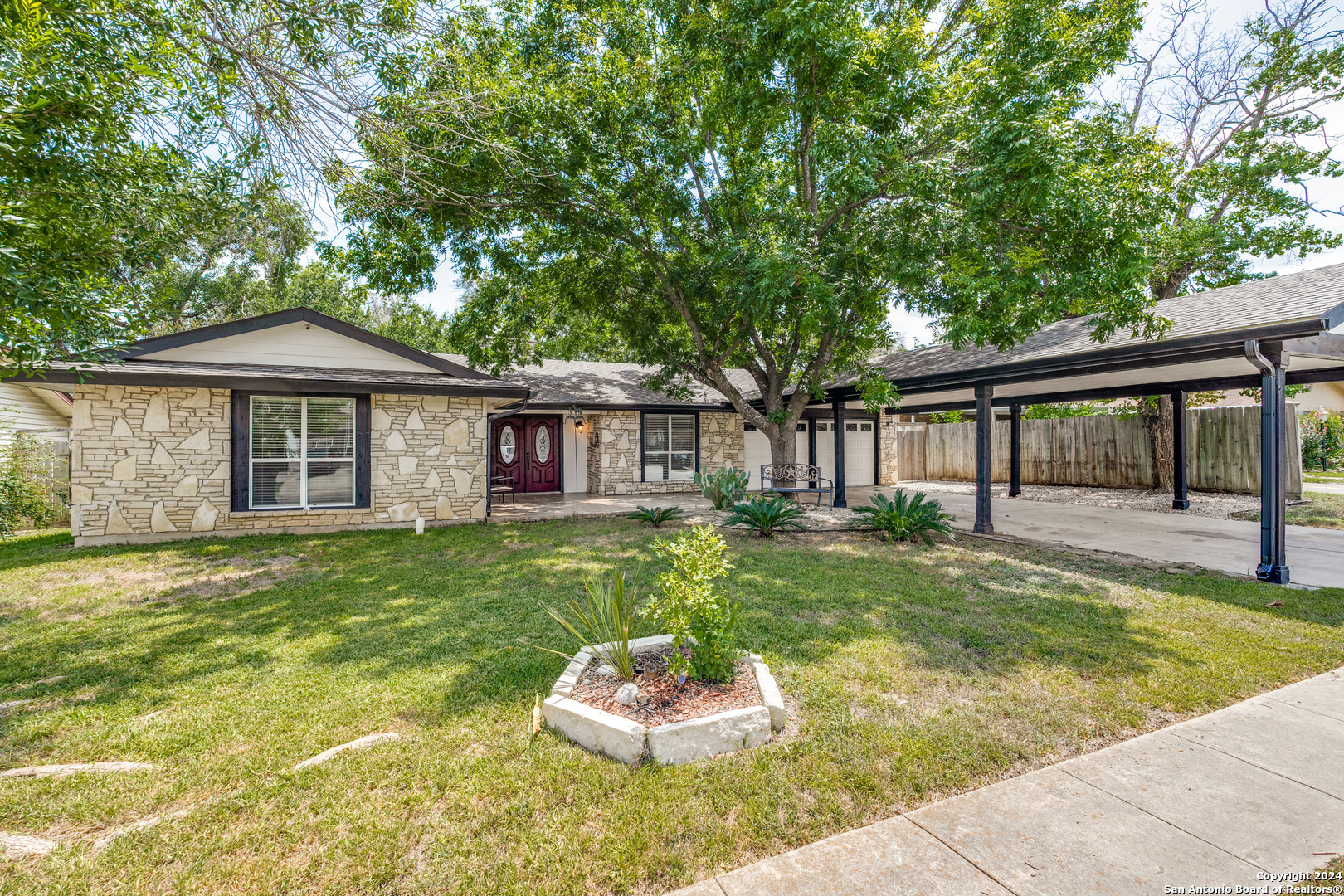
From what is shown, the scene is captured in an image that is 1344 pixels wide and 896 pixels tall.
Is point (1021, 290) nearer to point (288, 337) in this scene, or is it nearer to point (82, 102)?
point (82, 102)

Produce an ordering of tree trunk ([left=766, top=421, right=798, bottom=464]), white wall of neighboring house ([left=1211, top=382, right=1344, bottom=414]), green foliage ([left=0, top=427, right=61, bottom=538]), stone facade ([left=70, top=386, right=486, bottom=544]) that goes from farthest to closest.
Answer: white wall of neighboring house ([left=1211, top=382, right=1344, bottom=414])
tree trunk ([left=766, top=421, right=798, bottom=464])
green foliage ([left=0, top=427, right=61, bottom=538])
stone facade ([left=70, top=386, right=486, bottom=544])

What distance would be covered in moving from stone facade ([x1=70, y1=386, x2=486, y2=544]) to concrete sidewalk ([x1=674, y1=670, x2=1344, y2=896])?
8596 millimetres

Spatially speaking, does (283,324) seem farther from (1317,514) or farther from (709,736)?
(1317,514)

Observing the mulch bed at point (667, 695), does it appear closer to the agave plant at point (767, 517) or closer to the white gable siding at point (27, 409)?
the agave plant at point (767, 517)

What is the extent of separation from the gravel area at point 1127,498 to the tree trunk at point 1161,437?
463mm

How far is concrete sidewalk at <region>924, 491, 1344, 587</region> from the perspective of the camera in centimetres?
625

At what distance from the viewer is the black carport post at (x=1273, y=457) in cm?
545

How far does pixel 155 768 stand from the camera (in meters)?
2.60

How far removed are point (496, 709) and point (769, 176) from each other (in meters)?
10.4

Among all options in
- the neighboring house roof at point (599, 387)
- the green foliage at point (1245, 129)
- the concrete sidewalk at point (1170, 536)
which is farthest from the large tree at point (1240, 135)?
the neighboring house roof at point (599, 387)

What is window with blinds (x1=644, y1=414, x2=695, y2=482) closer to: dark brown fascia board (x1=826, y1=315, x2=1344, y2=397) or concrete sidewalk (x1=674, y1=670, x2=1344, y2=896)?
dark brown fascia board (x1=826, y1=315, x2=1344, y2=397)

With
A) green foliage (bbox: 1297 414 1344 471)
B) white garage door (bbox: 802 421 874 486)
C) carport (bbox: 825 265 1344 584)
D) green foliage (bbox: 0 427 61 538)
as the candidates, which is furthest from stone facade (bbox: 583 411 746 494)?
green foliage (bbox: 1297 414 1344 471)

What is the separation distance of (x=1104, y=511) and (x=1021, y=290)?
6.14 m

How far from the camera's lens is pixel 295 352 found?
29.5 ft
